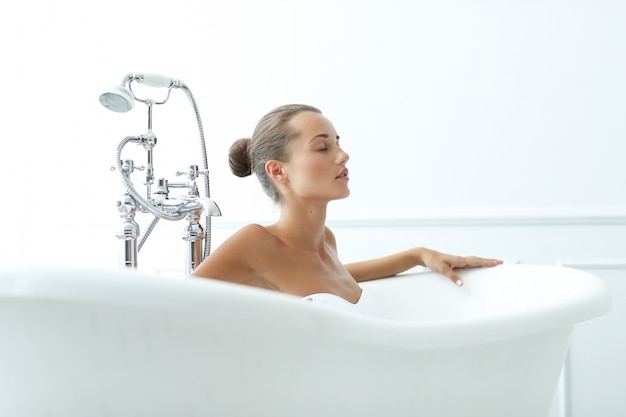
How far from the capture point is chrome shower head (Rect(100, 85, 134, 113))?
1605 mm

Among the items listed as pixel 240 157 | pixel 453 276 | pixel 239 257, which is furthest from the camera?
pixel 453 276

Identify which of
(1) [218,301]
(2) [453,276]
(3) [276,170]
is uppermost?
(3) [276,170]

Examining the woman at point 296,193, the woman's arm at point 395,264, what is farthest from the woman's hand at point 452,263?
the woman at point 296,193

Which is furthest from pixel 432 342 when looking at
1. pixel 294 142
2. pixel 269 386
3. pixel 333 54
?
pixel 333 54

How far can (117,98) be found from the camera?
161 cm

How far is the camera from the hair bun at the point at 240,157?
168 centimetres

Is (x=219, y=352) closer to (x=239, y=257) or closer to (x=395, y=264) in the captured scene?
(x=239, y=257)

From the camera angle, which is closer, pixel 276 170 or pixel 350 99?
pixel 276 170

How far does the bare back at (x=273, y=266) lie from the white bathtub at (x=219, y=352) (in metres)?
0.44

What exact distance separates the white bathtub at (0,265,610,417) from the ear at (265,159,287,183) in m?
0.66

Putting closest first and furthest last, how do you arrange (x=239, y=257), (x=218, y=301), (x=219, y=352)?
1. (x=218, y=301)
2. (x=219, y=352)
3. (x=239, y=257)

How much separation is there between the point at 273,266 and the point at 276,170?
223 millimetres

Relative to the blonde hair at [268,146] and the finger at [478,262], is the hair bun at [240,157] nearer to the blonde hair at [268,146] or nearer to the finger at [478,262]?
the blonde hair at [268,146]

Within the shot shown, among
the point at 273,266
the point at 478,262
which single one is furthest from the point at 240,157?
the point at 478,262
